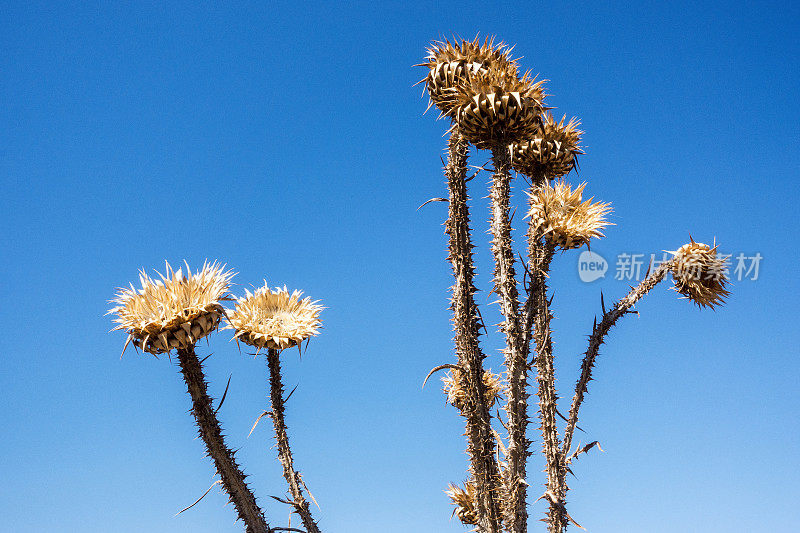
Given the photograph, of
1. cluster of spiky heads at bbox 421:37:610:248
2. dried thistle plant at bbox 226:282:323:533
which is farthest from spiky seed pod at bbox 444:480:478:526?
cluster of spiky heads at bbox 421:37:610:248

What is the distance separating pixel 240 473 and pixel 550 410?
11.1 ft

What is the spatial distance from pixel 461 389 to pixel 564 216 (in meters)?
2.18

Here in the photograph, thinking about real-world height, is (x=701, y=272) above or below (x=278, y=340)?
above

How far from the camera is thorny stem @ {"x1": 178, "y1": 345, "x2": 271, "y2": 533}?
548cm

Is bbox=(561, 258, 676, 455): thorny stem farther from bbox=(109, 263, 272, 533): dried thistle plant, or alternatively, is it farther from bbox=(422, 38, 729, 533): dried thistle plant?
bbox=(109, 263, 272, 533): dried thistle plant

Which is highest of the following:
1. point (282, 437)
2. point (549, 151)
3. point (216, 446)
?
point (549, 151)

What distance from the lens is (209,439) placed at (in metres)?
5.50

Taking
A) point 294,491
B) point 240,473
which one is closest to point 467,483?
point 294,491

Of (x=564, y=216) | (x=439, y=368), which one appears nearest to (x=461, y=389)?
(x=439, y=368)

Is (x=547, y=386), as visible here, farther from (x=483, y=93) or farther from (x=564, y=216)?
(x=483, y=93)

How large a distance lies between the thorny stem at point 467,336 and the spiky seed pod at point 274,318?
145 centimetres

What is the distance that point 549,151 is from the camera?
794 centimetres

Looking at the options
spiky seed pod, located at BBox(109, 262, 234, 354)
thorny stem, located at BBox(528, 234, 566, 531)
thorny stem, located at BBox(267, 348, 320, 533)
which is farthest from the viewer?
thorny stem, located at BBox(528, 234, 566, 531)

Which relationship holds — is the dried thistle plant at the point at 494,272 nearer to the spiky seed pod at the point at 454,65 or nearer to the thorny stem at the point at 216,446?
the spiky seed pod at the point at 454,65
